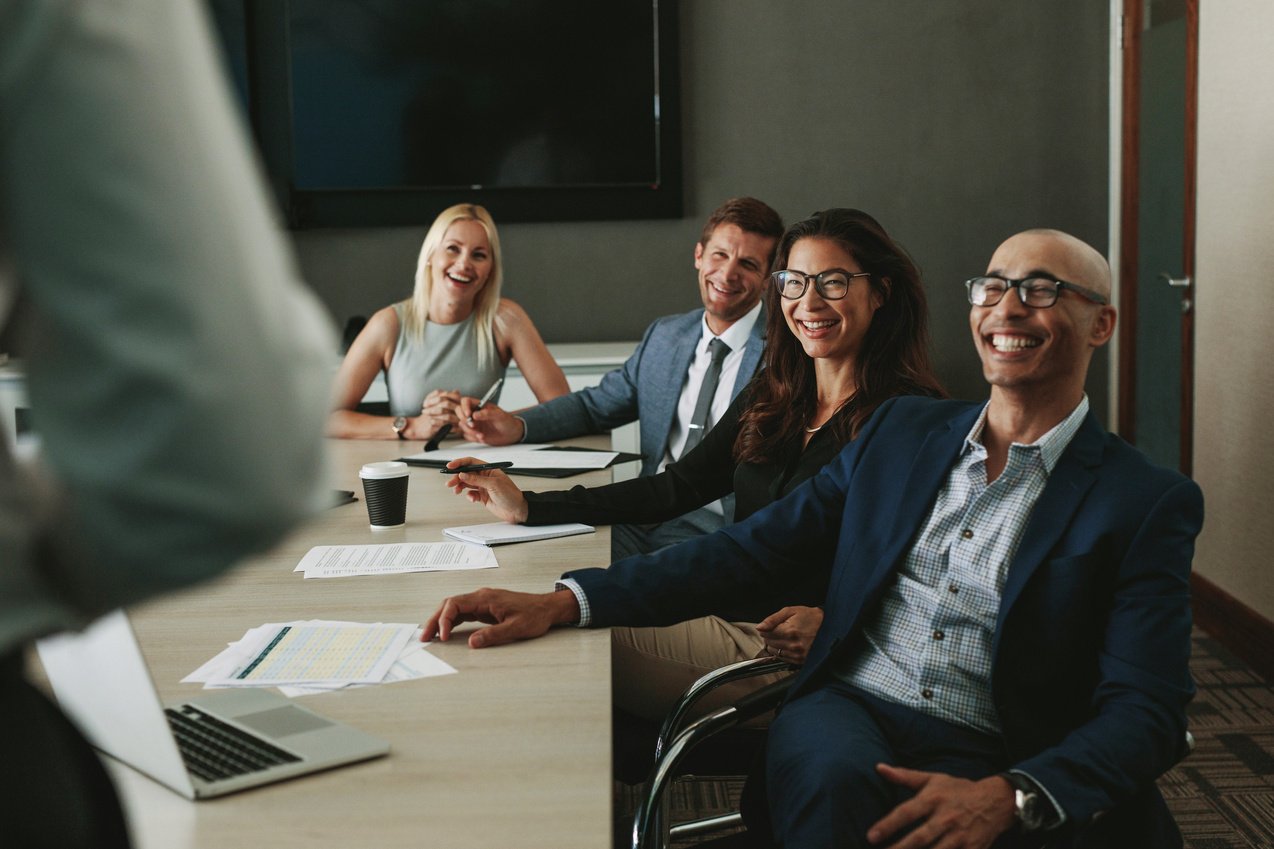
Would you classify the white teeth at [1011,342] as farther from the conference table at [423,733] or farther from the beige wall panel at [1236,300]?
the beige wall panel at [1236,300]

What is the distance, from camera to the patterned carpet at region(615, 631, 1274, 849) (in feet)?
8.09

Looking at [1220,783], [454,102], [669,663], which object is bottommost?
[1220,783]

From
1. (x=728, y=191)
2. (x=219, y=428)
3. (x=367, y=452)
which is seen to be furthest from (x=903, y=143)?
(x=219, y=428)

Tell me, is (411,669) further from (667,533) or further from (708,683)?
(667,533)

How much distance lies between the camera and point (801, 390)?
2.39m

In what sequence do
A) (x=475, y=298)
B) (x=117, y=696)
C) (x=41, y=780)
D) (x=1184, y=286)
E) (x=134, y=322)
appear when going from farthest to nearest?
(x=1184, y=286)
(x=475, y=298)
(x=117, y=696)
(x=41, y=780)
(x=134, y=322)

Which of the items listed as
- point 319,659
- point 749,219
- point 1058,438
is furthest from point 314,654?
point 749,219

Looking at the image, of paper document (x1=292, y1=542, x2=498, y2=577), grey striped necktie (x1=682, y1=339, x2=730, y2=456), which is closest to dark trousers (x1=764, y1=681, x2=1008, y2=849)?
paper document (x1=292, y1=542, x2=498, y2=577)

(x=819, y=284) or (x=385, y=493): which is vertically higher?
(x=819, y=284)

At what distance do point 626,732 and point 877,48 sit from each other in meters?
3.86

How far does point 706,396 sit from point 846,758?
1.52 metres

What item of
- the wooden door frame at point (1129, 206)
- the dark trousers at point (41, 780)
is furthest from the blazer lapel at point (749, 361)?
the wooden door frame at point (1129, 206)

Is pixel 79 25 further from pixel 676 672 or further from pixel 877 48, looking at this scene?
pixel 877 48

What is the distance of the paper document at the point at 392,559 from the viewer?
75.0 inches
